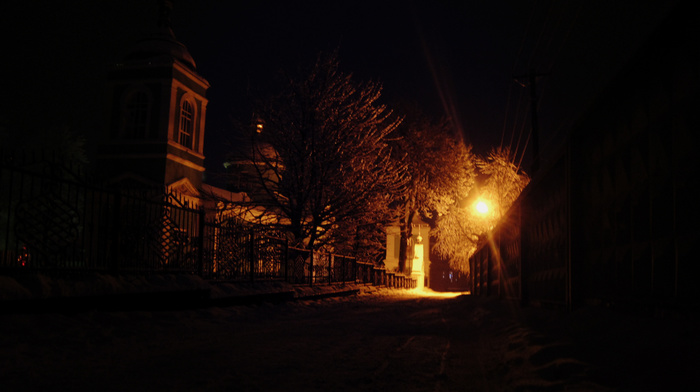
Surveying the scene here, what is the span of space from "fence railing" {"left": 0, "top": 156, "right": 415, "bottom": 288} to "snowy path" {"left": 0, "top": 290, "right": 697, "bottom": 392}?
1152 millimetres

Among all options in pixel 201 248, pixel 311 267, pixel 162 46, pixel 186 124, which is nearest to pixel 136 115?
pixel 186 124

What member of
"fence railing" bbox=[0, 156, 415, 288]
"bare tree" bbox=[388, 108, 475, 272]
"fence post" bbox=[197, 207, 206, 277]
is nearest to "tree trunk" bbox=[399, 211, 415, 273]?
"bare tree" bbox=[388, 108, 475, 272]

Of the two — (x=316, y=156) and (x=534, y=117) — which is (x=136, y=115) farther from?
(x=534, y=117)

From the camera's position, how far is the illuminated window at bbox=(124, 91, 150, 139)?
32906 mm

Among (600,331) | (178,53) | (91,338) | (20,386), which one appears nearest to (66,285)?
(91,338)

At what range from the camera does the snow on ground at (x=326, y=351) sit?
122 inches

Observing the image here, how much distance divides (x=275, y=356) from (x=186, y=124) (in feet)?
105

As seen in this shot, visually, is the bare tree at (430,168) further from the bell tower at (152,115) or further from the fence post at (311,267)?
the fence post at (311,267)

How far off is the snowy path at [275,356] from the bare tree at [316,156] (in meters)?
14.0

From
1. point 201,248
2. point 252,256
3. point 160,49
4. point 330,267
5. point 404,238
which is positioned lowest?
point 330,267

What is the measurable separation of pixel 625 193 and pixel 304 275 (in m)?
15.2

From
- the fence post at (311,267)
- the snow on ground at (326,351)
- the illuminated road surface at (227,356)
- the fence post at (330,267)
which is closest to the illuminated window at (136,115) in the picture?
the fence post at (330,267)

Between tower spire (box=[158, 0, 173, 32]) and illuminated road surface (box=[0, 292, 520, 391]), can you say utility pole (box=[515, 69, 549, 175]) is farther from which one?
tower spire (box=[158, 0, 173, 32])

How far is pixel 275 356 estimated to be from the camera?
497 centimetres
